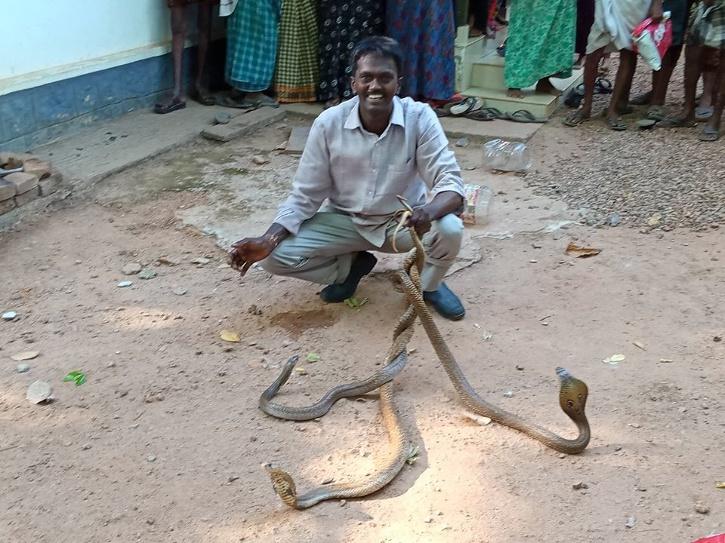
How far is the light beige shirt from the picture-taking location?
11.0ft

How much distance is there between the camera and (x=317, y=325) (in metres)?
3.58

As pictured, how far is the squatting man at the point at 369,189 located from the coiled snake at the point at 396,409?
378mm

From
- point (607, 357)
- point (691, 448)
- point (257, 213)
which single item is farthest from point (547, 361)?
point (257, 213)

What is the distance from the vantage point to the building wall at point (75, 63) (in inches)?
207

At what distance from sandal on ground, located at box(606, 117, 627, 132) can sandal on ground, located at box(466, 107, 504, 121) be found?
86 cm

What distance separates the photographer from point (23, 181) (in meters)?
4.59

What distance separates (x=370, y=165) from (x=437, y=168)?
11.3 inches

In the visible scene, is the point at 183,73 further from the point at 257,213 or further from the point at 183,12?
the point at 257,213

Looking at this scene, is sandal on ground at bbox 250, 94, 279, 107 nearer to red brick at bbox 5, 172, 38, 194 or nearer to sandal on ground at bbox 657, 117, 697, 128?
red brick at bbox 5, 172, 38, 194

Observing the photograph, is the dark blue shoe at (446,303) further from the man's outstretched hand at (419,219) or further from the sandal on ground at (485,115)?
the sandal on ground at (485,115)

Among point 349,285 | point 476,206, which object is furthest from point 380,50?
point 476,206

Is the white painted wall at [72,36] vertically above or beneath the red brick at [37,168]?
above

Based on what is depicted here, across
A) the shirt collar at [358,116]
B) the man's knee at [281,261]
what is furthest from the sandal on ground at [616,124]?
the man's knee at [281,261]

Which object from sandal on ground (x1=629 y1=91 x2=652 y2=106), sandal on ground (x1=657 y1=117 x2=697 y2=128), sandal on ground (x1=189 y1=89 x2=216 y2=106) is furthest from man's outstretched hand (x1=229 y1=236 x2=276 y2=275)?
sandal on ground (x1=629 y1=91 x2=652 y2=106)
